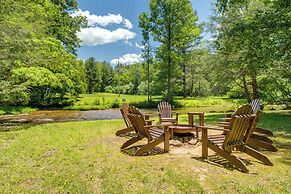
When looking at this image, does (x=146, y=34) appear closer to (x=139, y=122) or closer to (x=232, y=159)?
(x=139, y=122)

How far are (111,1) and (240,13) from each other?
1539 centimetres

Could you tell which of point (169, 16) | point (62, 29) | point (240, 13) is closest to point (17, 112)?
point (62, 29)

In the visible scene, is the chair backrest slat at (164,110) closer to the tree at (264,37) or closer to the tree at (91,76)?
the tree at (264,37)

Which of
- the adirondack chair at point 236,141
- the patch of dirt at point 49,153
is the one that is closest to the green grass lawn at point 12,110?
the patch of dirt at point 49,153

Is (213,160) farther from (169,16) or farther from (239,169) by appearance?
(169,16)

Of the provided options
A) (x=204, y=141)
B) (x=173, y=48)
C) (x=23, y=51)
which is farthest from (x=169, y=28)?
(x=204, y=141)

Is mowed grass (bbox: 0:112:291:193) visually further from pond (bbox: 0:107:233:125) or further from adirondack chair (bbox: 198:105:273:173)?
pond (bbox: 0:107:233:125)

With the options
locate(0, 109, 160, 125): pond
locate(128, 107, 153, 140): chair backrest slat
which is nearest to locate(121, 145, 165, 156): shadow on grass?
locate(128, 107, 153, 140): chair backrest slat

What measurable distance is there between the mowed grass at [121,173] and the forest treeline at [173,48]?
4.32 m

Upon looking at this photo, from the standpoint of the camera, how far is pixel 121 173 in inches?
158

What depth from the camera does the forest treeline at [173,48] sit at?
8320 millimetres

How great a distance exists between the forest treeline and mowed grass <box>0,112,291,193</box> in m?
4.32

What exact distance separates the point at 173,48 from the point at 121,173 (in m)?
22.8

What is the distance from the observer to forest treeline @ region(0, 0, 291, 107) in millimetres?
8320
